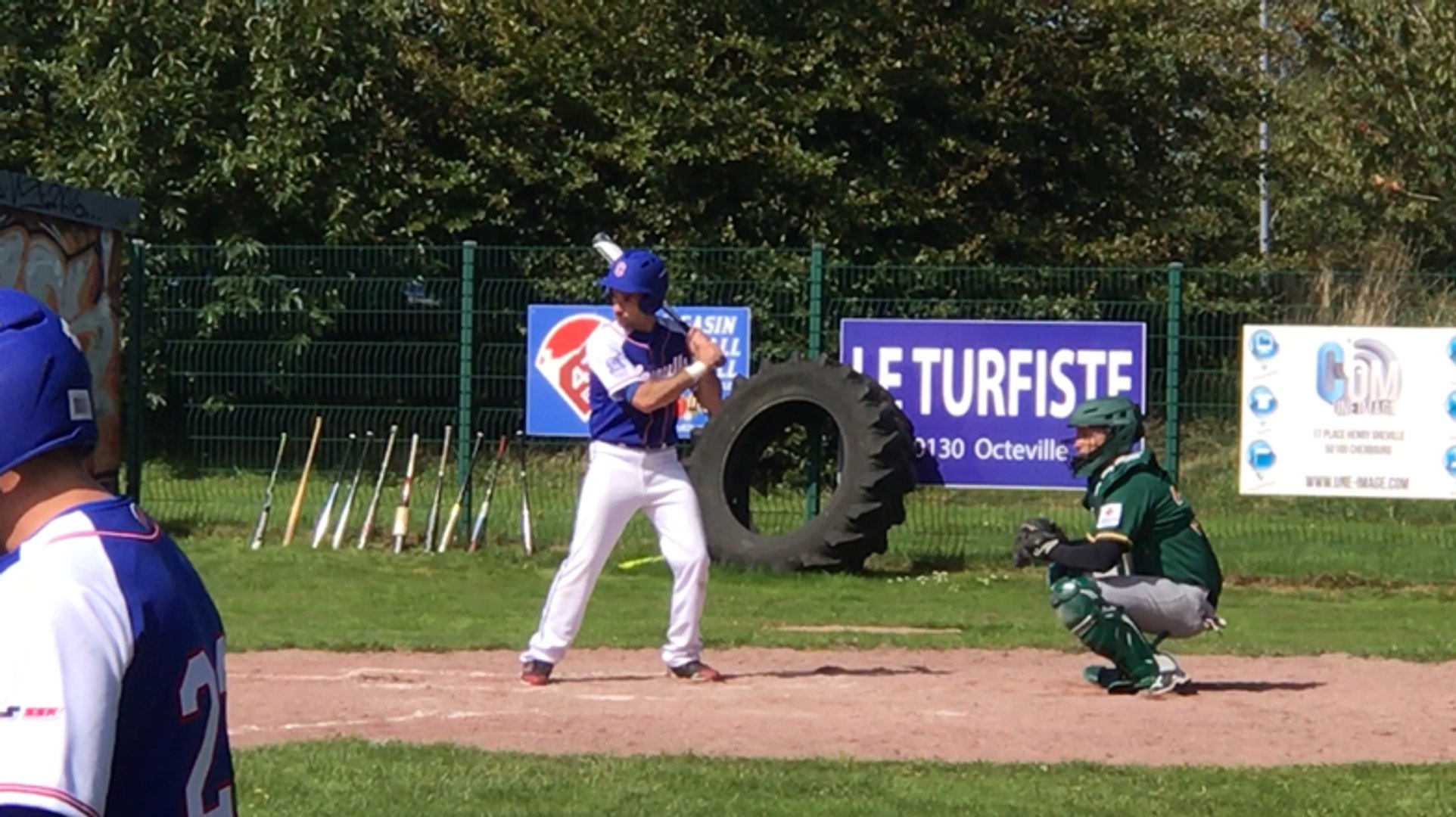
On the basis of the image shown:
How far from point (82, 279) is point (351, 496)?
2948mm

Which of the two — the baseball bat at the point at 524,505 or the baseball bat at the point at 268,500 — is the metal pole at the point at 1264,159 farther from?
the baseball bat at the point at 268,500

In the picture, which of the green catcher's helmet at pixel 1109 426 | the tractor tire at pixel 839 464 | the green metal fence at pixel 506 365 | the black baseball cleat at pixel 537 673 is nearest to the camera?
the green catcher's helmet at pixel 1109 426

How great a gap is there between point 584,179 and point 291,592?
9.83 m

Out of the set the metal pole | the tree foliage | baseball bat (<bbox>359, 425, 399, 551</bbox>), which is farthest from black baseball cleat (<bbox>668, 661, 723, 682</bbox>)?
the metal pole

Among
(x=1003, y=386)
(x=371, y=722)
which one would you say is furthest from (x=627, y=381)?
(x=1003, y=386)

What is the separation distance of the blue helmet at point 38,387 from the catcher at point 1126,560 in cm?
740

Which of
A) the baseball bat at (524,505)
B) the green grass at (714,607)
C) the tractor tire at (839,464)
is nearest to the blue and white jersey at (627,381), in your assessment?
the green grass at (714,607)

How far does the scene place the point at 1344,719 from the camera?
957 cm

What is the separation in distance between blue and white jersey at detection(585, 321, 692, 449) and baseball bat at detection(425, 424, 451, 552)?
6.95m

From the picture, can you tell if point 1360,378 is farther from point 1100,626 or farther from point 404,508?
point 404,508

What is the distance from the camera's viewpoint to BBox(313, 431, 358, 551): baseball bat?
675 inches

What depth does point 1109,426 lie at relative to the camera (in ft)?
32.6

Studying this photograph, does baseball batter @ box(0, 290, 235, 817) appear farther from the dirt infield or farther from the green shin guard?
the green shin guard

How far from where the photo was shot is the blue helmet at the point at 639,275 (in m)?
10.1
